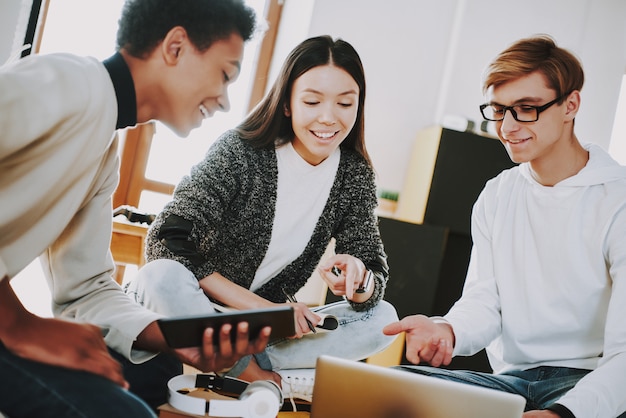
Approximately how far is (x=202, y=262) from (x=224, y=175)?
0.88 feet

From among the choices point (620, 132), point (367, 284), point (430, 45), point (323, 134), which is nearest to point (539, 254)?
point (367, 284)

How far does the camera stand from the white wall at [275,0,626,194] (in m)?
3.83

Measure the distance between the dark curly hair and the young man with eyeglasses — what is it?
2.61ft

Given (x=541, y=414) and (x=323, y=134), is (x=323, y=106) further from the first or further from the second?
(x=541, y=414)

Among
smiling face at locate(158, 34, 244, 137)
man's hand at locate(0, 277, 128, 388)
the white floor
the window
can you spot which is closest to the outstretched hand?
man's hand at locate(0, 277, 128, 388)

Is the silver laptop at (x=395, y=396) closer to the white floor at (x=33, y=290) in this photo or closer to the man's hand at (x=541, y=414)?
the man's hand at (x=541, y=414)

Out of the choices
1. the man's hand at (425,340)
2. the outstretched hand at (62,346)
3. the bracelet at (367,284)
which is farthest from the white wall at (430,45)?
the outstretched hand at (62,346)

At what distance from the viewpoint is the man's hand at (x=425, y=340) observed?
156 cm

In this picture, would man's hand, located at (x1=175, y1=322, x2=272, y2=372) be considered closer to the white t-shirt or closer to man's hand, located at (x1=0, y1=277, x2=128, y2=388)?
man's hand, located at (x1=0, y1=277, x2=128, y2=388)

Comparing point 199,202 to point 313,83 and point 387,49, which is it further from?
point 387,49

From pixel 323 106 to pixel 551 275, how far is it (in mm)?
827

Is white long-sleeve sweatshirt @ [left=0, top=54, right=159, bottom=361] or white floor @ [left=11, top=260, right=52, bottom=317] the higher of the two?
white long-sleeve sweatshirt @ [left=0, top=54, right=159, bottom=361]

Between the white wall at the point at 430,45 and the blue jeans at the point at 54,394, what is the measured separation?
312cm

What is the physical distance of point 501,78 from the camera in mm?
1787
